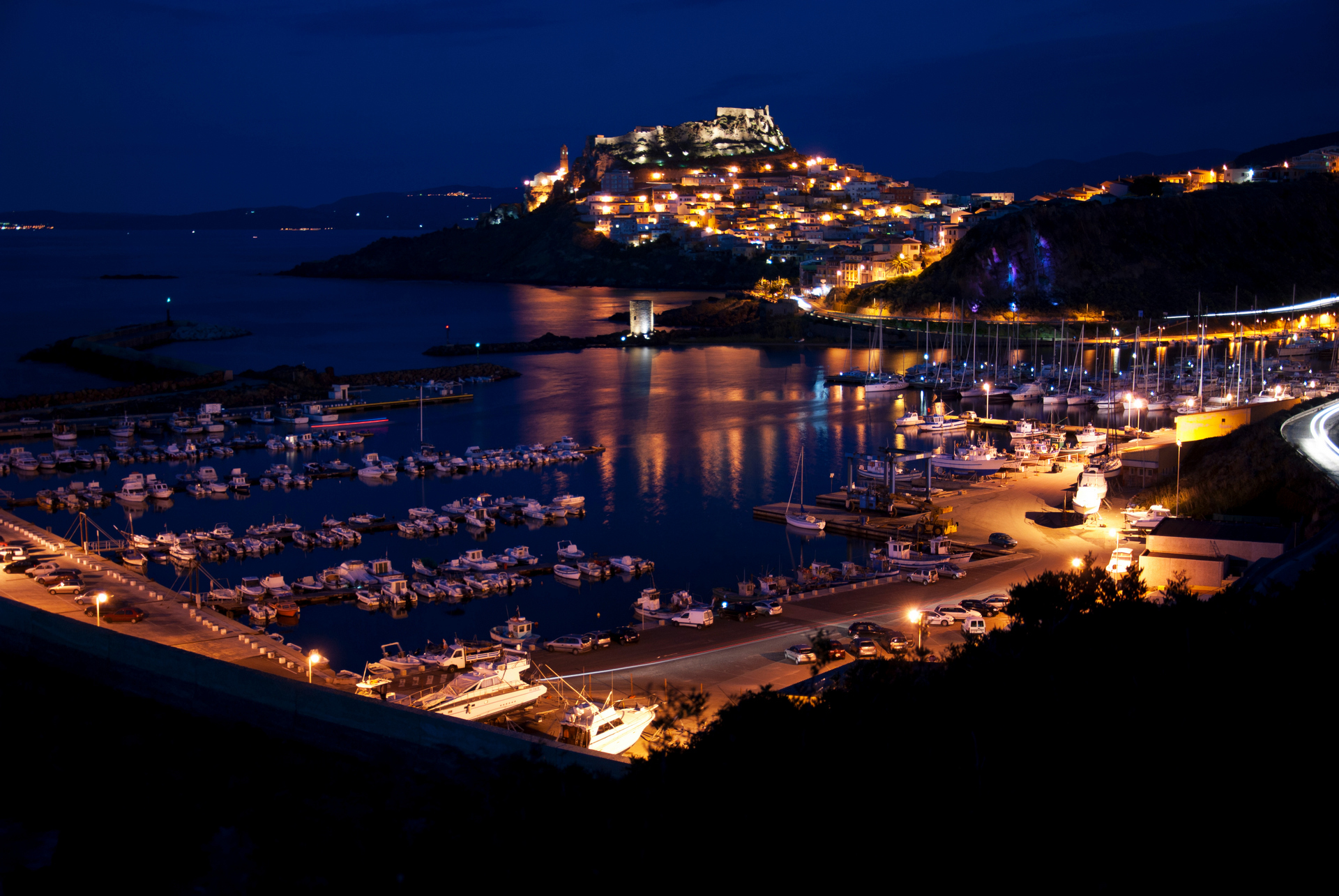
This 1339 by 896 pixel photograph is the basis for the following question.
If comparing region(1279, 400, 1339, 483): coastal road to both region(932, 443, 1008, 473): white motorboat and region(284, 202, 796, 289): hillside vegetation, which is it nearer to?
region(932, 443, 1008, 473): white motorboat

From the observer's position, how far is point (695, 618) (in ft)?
31.5

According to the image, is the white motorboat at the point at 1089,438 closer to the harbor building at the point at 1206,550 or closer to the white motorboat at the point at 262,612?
the harbor building at the point at 1206,550

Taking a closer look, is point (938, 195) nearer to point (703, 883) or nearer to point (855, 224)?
point (855, 224)

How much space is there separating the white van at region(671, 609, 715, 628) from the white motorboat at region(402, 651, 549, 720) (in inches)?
88.7

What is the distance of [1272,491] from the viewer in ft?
36.6

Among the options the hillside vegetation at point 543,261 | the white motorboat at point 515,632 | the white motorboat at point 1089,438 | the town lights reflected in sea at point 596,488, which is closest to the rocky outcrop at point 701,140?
the hillside vegetation at point 543,261

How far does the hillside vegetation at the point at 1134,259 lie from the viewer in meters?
38.4

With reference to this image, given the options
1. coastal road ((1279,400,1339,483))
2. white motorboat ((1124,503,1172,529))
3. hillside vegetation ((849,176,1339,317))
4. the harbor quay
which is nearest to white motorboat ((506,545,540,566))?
the harbor quay

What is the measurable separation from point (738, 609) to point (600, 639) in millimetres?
1313

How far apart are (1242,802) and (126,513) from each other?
13237mm

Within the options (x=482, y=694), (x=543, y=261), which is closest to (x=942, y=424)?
(x=482, y=694)

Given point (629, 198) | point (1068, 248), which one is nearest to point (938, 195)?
point (629, 198)

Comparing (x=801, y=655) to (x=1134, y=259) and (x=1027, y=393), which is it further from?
(x=1134, y=259)

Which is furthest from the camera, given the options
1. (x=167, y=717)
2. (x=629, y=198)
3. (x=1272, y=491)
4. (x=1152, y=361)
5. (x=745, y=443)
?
(x=629, y=198)
